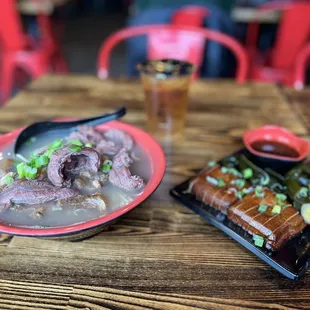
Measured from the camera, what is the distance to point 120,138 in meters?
0.98

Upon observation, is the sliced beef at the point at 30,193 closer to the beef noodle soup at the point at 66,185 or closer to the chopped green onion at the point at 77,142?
the beef noodle soup at the point at 66,185

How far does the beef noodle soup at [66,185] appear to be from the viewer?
726 mm

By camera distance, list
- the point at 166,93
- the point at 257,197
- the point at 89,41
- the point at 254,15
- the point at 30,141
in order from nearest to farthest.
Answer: the point at 257,197
the point at 30,141
the point at 166,93
the point at 254,15
the point at 89,41

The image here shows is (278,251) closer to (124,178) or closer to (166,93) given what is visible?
(124,178)

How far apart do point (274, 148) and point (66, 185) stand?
610 millimetres

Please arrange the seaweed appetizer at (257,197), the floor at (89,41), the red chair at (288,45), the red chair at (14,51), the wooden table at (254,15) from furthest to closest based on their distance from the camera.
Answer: the floor at (89,41) < the wooden table at (254,15) < the red chair at (14,51) < the red chair at (288,45) < the seaweed appetizer at (257,197)

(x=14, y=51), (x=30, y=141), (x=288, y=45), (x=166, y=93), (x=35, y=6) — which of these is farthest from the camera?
(x=35, y=6)

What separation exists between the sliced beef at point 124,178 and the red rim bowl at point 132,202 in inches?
1.0

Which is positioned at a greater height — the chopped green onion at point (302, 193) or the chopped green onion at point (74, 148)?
the chopped green onion at point (74, 148)

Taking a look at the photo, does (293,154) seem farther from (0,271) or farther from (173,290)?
(0,271)

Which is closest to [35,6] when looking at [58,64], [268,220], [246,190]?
[58,64]

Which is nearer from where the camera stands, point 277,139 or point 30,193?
point 30,193

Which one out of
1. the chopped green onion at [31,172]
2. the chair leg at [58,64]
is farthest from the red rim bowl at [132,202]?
the chair leg at [58,64]

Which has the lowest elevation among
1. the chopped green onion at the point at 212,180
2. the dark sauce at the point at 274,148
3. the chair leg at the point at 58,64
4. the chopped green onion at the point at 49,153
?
the chair leg at the point at 58,64
